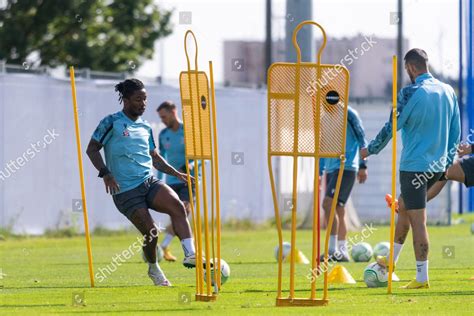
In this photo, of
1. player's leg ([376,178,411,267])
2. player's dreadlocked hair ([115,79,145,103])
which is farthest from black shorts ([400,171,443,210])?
player's dreadlocked hair ([115,79,145,103])

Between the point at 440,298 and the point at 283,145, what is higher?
the point at 283,145

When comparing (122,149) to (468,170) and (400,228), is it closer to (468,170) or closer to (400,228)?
(400,228)

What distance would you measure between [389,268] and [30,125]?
1272 cm

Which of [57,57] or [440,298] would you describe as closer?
[440,298]

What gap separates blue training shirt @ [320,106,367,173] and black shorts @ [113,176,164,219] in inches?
190

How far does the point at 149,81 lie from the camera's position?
87.4 ft

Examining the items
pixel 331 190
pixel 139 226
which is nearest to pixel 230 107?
pixel 331 190

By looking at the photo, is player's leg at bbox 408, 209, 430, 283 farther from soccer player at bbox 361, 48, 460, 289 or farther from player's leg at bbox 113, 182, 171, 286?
player's leg at bbox 113, 182, 171, 286

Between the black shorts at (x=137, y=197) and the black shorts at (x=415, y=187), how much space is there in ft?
8.09

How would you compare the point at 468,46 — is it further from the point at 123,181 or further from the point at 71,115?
the point at 123,181

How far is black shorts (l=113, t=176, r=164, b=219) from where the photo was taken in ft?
43.8

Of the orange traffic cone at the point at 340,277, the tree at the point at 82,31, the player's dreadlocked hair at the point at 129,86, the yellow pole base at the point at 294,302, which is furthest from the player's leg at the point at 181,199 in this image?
the tree at the point at 82,31

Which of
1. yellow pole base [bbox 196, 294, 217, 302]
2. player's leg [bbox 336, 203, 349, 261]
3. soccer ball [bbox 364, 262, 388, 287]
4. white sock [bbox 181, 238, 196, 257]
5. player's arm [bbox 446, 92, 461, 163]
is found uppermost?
player's arm [bbox 446, 92, 461, 163]

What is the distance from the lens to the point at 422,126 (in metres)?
12.7
